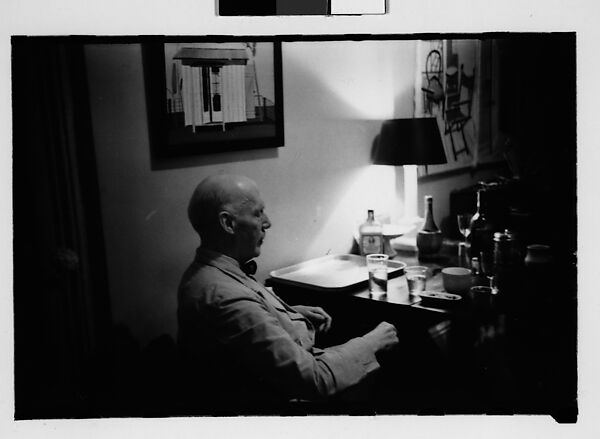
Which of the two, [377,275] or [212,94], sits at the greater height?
[212,94]

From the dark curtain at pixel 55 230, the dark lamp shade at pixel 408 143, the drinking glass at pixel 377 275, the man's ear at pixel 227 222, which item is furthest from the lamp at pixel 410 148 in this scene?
the dark curtain at pixel 55 230

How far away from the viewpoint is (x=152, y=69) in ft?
6.15

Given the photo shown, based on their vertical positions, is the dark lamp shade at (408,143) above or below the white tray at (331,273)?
above

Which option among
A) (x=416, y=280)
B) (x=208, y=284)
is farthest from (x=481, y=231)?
(x=208, y=284)

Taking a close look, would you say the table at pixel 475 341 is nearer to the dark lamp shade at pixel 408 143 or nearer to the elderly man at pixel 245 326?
the elderly man at pixel 245 326

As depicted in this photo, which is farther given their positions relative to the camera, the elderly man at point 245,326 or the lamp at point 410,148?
the lamp at point 410,148

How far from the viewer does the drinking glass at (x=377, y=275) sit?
1.94 meters

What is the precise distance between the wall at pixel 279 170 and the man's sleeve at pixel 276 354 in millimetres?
137

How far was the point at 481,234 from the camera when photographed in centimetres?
200

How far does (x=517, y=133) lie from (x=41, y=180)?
1.36m

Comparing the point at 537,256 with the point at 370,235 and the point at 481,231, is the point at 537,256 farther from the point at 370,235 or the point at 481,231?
the point at 370,235

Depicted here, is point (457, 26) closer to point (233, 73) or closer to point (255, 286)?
point (233, 73)

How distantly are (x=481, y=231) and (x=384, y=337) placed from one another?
0.43 meters

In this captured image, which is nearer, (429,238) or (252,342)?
(252,342)
